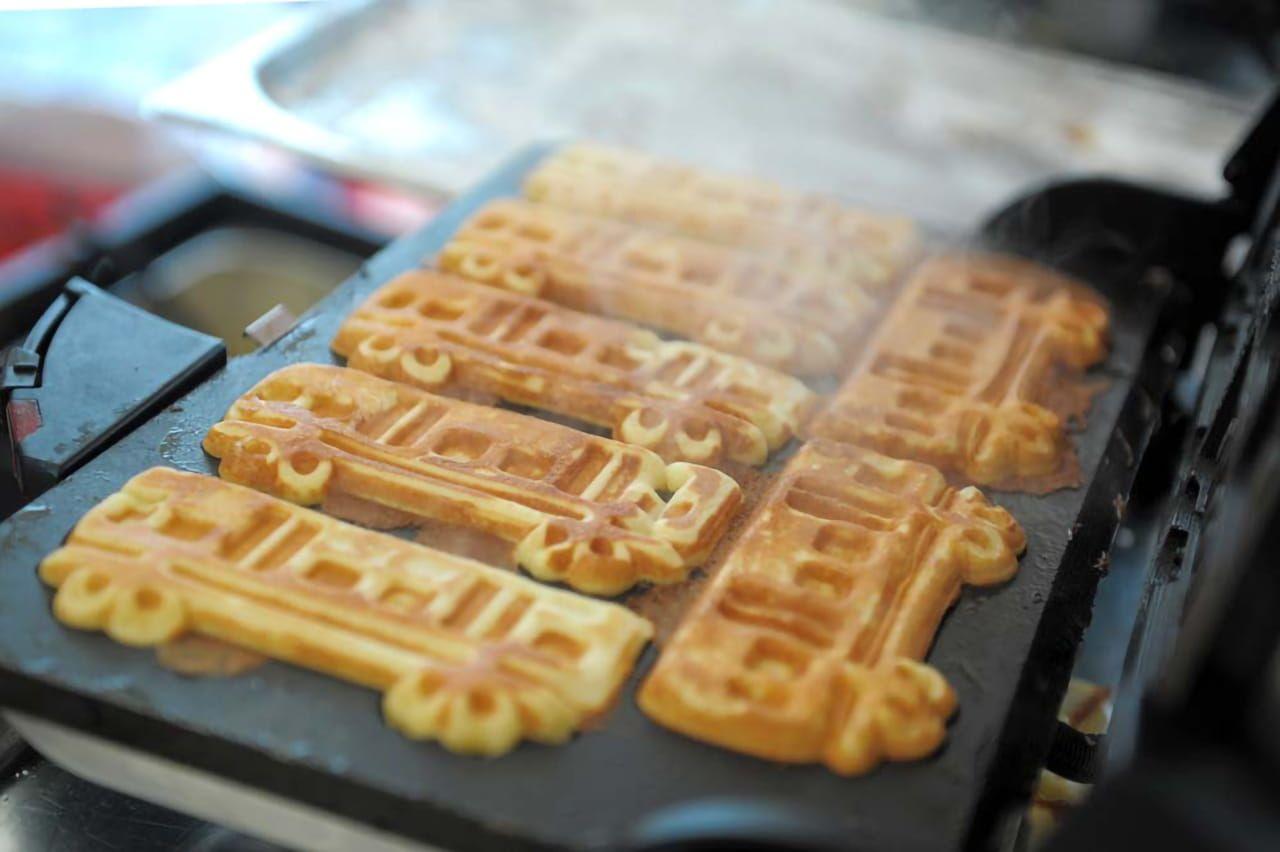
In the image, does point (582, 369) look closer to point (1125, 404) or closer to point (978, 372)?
point (978, 372)

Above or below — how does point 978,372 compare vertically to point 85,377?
above

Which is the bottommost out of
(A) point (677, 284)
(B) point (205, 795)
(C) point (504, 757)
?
(B) point (205, 795)

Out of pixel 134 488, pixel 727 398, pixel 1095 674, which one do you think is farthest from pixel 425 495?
pixel 1095 674

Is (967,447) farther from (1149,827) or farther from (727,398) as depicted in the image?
(1149,827)

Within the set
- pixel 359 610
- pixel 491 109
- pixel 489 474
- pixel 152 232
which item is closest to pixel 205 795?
pixel 359 610

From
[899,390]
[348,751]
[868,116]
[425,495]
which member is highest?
[868,116]

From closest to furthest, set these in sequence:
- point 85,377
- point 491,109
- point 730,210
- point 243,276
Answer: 1. point 85,377
2. point 730,210
3. point 243,276
4. point 491,109
